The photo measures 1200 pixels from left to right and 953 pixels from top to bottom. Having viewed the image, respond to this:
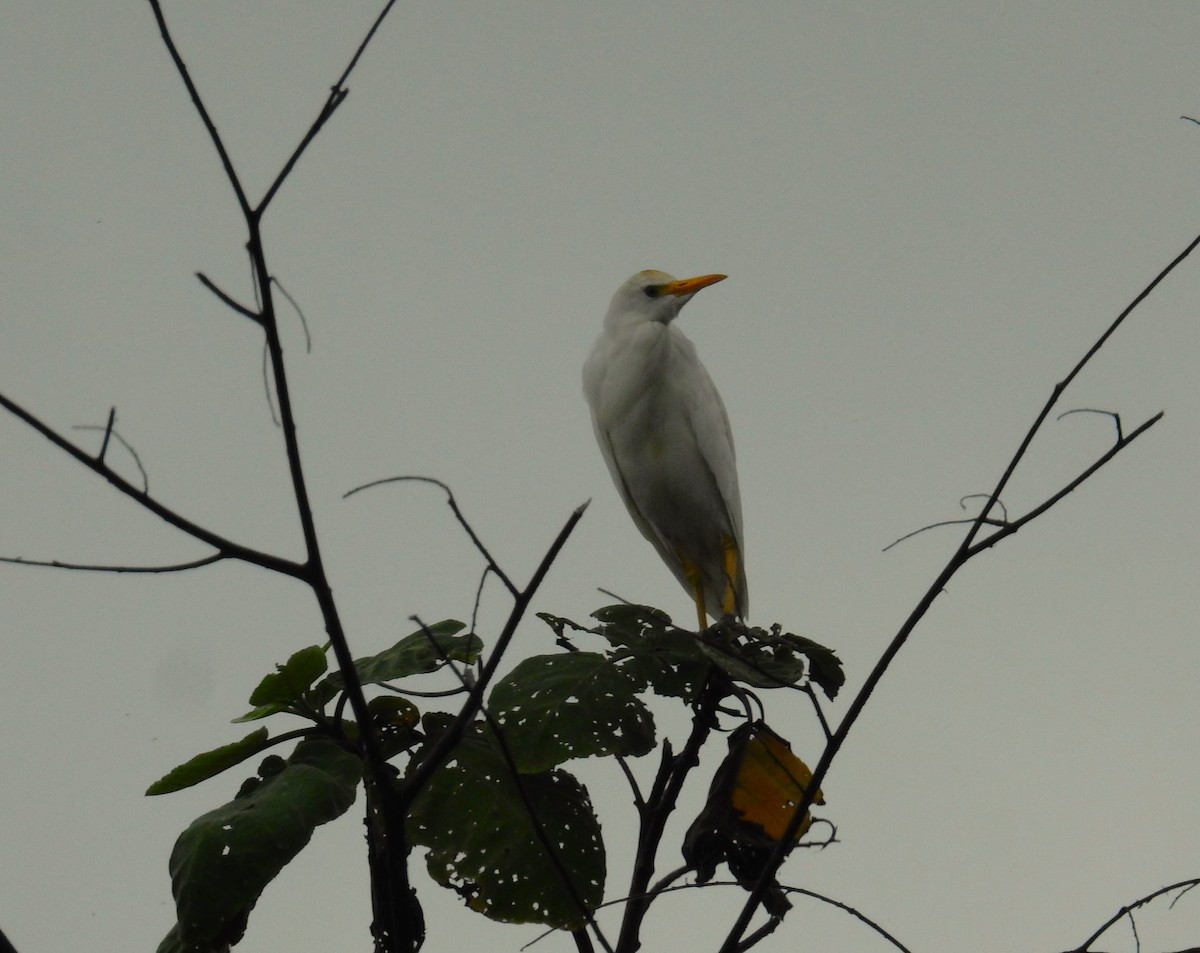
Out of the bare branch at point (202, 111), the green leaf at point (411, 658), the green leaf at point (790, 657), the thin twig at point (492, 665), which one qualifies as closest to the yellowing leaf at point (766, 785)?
the green leaf at point (790, 657)

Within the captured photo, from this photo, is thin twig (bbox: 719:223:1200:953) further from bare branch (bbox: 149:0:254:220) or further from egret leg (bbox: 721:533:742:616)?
egret leg (bbox: 721:533:742:616)

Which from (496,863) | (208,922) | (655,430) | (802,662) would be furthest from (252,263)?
(655,430)

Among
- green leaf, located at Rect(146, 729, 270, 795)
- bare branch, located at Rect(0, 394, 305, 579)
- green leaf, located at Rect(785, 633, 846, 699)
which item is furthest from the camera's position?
green leaf, located at Rect(785, 633, 846, 699)

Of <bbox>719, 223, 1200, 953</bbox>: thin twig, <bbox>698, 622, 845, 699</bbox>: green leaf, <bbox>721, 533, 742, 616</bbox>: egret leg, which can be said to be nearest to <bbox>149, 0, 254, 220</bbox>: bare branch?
<bbox>719, 223, 1200, 953</bbox>: thin twig

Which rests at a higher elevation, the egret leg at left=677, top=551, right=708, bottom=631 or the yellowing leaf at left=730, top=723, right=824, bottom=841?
the egret leg at left=677, top=551, right=708, bottom=631

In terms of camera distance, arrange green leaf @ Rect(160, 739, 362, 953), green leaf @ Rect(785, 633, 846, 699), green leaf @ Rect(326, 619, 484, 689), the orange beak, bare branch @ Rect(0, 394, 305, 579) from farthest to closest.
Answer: the orange beak → green leaf @ Rect(785, 633, 846, 699) → green leaf @ Rect(326, 619, 484, 689) → green leaf @ Rect(160, 739, 362, 953) → bare branch @ Rect(0, 394, 305, 579)

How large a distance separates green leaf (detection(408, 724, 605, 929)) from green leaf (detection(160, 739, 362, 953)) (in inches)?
9.0

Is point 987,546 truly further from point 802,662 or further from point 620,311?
point 620,311

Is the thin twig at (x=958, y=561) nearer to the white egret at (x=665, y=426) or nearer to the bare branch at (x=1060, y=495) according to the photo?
the bare branch at (x=1060, y=495)

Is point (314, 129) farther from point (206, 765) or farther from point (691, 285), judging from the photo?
point (691, 285)

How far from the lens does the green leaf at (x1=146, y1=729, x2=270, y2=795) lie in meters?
2.01

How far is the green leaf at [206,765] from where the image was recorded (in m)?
2.01

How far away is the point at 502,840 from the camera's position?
205 cm

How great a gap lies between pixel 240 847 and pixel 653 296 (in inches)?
168
